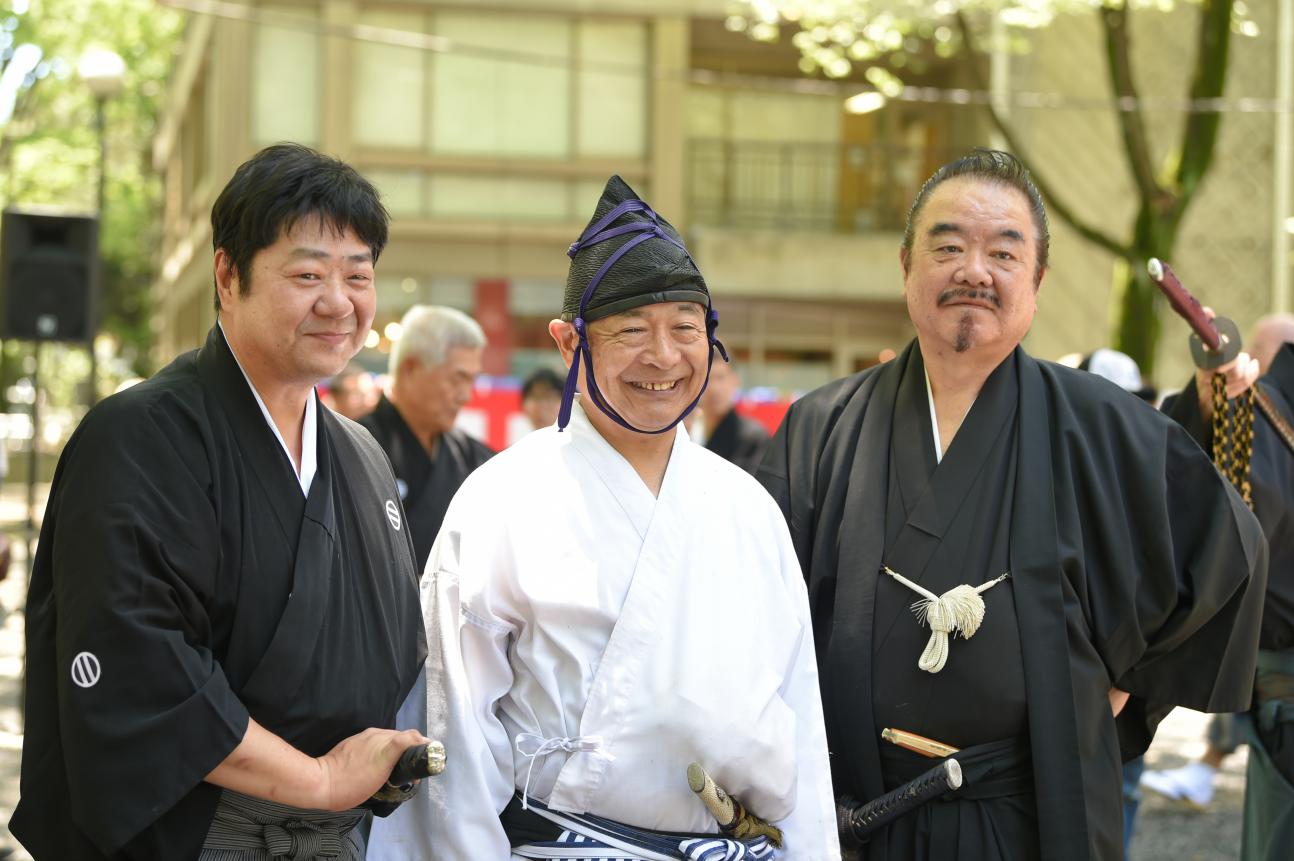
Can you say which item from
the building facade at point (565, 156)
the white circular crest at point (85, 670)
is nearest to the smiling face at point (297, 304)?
the white circular crest at point (85, 670)

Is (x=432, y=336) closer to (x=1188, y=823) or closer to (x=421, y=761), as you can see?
(x=421, y=761)

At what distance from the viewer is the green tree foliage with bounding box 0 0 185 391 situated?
63.3 ft

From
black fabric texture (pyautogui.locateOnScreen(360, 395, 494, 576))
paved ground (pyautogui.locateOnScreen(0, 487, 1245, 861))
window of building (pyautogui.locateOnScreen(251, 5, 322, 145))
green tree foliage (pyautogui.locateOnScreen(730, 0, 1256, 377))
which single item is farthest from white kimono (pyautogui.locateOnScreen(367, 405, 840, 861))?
window of building (pyautogui.locateOnScreen(251, 5, 322, 145))

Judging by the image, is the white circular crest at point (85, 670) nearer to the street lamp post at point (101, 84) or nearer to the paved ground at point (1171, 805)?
the paved ground at point (1171, 805)

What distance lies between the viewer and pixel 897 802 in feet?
8.89

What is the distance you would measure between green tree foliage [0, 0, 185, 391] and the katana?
34.7 ft

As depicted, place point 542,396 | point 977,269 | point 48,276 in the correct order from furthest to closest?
point 48,276 < point 542,396 < point 977,269

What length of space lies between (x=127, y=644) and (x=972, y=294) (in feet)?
5.70

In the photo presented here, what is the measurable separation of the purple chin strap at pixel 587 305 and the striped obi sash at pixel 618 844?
2.20ft

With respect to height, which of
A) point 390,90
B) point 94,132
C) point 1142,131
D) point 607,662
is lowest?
point 607,662

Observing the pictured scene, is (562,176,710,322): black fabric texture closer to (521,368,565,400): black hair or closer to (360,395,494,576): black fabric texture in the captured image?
(360,395,494,576): black fabric texture

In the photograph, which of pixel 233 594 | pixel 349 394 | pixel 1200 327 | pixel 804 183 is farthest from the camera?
pixel 804 183

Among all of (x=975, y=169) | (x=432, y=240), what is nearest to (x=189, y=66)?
(x=432, y=240)

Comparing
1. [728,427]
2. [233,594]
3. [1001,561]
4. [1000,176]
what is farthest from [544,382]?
[233,594]
